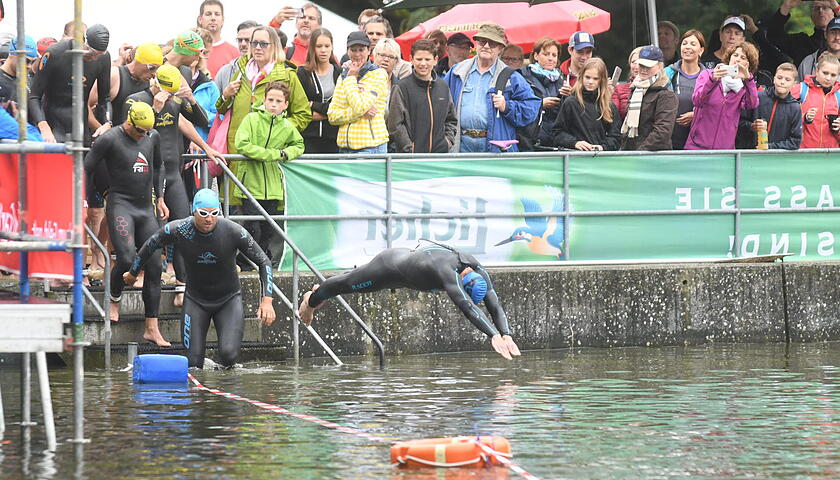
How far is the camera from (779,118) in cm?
1747

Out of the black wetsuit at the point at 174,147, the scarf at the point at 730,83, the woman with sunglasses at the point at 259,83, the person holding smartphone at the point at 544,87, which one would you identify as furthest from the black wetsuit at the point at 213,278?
the scarf at the point at 730,83

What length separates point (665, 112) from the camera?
55.7ft

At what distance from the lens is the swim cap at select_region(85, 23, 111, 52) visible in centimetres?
1457

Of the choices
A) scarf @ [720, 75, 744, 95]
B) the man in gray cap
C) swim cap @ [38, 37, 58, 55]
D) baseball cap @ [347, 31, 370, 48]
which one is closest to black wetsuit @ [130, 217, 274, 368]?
baseball cap @ [347, 31, 370, 48]

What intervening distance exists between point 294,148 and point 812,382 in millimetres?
5652

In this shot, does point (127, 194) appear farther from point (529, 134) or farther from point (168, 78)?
point (529, 134)

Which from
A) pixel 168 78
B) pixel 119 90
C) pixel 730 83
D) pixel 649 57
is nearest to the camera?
pixel 168 78

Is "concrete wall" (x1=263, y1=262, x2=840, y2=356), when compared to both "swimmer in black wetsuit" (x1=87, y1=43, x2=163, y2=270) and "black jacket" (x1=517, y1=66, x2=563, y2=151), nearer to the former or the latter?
"black jacket" (x1=517, y1=66, x2=563, y2=151)

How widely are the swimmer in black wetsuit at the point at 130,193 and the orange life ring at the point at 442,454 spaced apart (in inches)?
241

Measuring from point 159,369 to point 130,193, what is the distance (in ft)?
7.05

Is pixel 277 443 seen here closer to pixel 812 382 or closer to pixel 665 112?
pixel 812 382

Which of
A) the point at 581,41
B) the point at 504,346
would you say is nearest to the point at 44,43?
the point at 581,41

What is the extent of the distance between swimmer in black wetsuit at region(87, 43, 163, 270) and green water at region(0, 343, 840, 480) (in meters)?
1.83

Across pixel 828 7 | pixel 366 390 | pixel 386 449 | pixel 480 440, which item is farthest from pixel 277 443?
pixel 828 7
